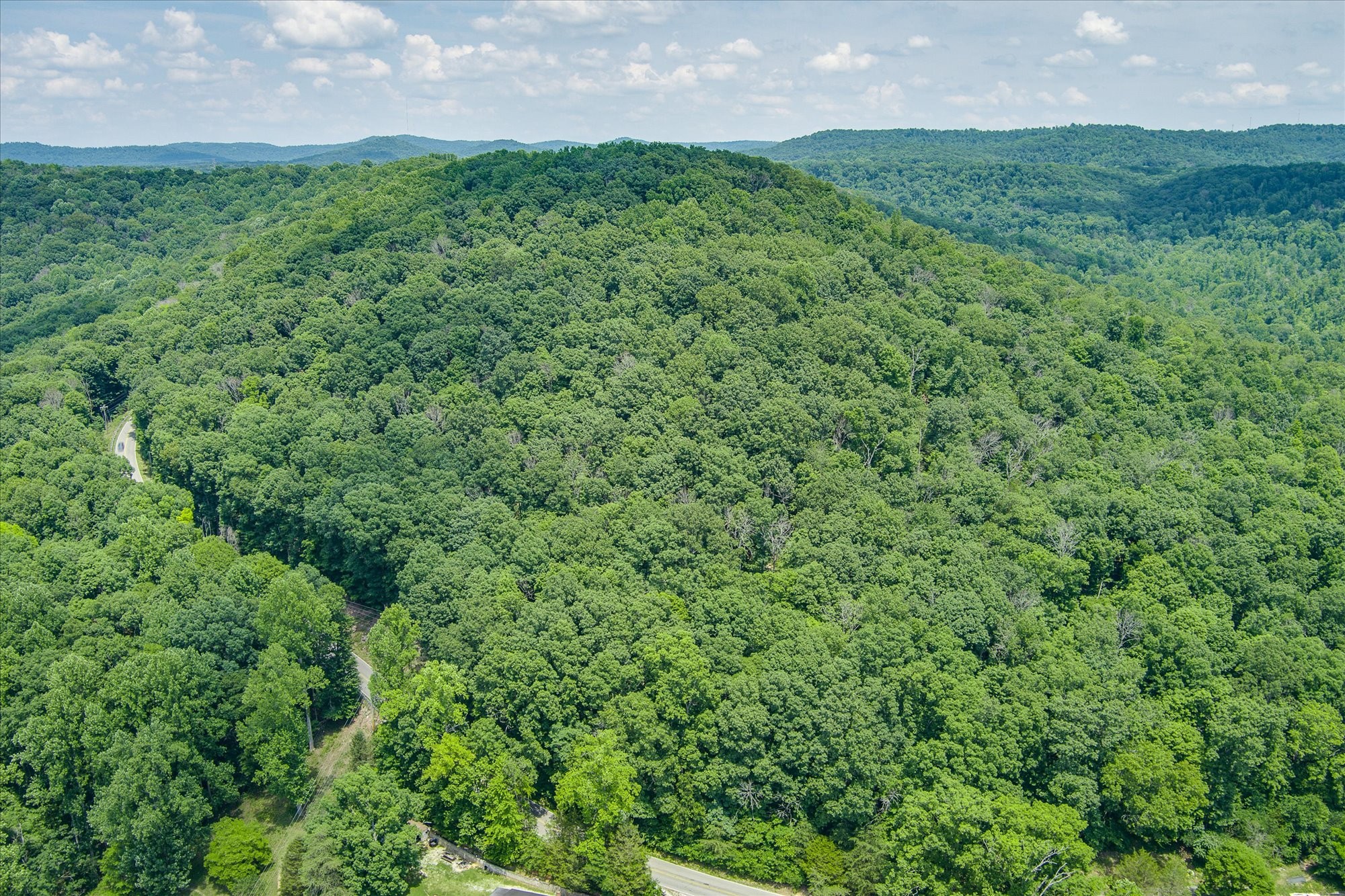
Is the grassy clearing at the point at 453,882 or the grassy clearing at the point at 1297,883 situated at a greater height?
the grassy clearing at the point at 453,882

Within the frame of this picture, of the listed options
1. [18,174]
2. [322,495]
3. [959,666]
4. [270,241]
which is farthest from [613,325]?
[18,174]

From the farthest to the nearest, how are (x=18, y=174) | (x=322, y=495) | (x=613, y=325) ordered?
(x=18, y=174), (x=613, y=325), (x=322, y=495)

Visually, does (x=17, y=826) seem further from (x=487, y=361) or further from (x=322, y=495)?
(x=487, y=361)

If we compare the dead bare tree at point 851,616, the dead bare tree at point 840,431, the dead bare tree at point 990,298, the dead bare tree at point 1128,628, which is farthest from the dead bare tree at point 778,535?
the dead bare tree at point 990,298

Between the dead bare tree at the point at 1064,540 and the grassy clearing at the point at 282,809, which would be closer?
the grassy clearing at the point at 282,809

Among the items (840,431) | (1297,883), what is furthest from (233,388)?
(1297,883)

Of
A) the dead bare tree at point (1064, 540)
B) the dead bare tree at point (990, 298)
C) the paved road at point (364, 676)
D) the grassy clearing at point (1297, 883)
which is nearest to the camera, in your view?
the grassy clearing at point (1297, 883)

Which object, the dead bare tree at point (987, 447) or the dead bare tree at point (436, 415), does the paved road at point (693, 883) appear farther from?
the dead bare tree at point (436, 415)

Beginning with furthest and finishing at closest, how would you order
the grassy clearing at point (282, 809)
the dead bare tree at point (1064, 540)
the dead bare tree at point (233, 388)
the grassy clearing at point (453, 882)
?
the dead bare tree at point (233, 388)
the dead bare tree at point (1064, 540)
the grassy clearing at point (282, 809)
the grassy clearing at point (453, 882)
